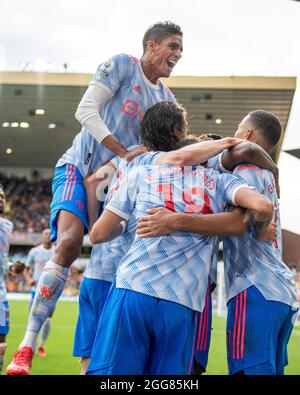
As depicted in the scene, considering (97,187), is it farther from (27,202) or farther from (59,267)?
(27,202)

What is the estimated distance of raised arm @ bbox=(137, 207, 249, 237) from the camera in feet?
7.58

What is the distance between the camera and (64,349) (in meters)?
8.14

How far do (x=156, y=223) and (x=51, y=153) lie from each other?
7127mm

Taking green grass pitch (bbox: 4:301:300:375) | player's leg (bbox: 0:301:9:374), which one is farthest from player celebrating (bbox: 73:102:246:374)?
green grass pitch (bbox: 4:301:300:375)

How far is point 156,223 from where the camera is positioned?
7.59ft

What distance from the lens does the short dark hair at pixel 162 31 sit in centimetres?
333

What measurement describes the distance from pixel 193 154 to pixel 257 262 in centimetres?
57

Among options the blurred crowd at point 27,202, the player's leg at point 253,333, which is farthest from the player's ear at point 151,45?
the blurred crowd at point 27,202

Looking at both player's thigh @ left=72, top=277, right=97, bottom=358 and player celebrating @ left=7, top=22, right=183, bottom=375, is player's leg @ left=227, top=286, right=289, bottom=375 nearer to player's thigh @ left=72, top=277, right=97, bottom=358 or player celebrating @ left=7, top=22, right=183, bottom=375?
player celebrating @ left=7, top=22, right=183, bottom=375

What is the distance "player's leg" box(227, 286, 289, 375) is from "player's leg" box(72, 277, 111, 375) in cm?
98

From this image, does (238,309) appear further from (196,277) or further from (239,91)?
(239,91)

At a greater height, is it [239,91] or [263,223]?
[239,91]

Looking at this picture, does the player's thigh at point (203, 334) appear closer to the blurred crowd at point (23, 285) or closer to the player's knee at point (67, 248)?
the player's knee at point (67, 248)
